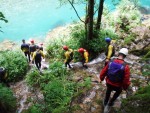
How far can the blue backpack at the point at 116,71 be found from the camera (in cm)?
696

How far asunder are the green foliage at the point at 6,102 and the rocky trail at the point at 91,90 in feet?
1.16

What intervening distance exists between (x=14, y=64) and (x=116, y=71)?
9599mm

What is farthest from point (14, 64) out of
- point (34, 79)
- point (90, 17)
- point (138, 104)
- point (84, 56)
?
point (138, 104)

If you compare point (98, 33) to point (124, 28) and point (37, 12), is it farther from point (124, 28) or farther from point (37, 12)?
point (37, 12)

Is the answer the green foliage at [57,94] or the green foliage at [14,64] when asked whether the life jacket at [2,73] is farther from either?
the green foliage at [57,94]

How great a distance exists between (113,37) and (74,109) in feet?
28.5

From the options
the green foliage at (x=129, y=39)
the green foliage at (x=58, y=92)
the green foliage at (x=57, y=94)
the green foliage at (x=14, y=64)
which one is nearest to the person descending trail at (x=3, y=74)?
the green foliage at (x=14, y=64)

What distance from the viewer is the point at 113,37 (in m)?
16.4

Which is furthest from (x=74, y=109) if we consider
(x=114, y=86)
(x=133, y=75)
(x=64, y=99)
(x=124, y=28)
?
(x=124, y=28)

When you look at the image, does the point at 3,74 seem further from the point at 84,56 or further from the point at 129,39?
the point at 129,39

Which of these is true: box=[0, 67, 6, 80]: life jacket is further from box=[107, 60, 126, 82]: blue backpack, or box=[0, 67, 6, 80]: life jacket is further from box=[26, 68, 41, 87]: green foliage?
box=[107, 60, 126, 82]: blue backpack

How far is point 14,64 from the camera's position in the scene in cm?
1532

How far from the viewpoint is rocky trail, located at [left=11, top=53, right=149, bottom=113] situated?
28.4 feet

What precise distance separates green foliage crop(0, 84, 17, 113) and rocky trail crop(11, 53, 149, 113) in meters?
0.35
